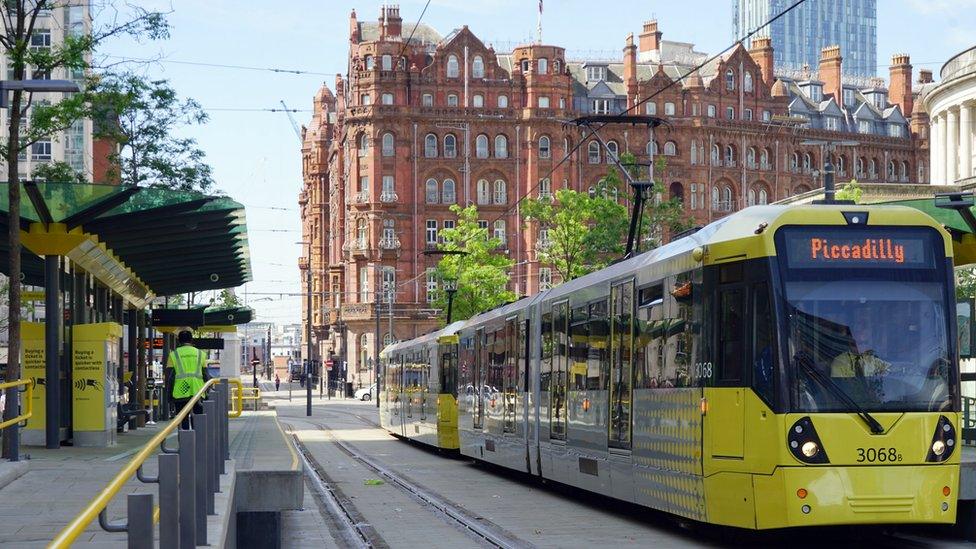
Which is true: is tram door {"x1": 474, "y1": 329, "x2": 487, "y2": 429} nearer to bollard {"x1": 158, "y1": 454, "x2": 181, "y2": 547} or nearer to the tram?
the tram

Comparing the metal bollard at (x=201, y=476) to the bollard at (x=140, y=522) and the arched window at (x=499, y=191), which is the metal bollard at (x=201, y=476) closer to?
the bollard at (x=140, y=522)

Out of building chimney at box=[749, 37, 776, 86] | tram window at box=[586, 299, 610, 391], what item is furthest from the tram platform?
building chimney at box=[749, 37, 776, 86]

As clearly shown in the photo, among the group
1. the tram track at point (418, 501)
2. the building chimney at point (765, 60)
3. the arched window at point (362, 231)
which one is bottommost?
the tram track at point (418, 501)

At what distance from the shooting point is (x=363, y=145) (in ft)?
346

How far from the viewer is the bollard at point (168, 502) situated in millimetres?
6094

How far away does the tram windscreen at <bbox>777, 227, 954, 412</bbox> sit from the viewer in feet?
43.5

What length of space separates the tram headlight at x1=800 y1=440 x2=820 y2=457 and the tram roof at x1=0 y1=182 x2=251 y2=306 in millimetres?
9661

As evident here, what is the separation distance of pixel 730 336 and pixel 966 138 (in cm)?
5996

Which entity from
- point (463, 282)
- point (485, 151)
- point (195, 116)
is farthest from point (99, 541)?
point (485, 151)

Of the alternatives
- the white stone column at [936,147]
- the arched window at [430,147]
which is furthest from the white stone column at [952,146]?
the arched window at [430,147]

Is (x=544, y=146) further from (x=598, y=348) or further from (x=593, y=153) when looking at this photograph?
(x=598, y=348)

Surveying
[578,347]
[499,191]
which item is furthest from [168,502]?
[499,191]

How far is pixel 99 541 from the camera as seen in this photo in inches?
302

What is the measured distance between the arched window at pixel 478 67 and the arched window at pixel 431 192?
7433 mm
